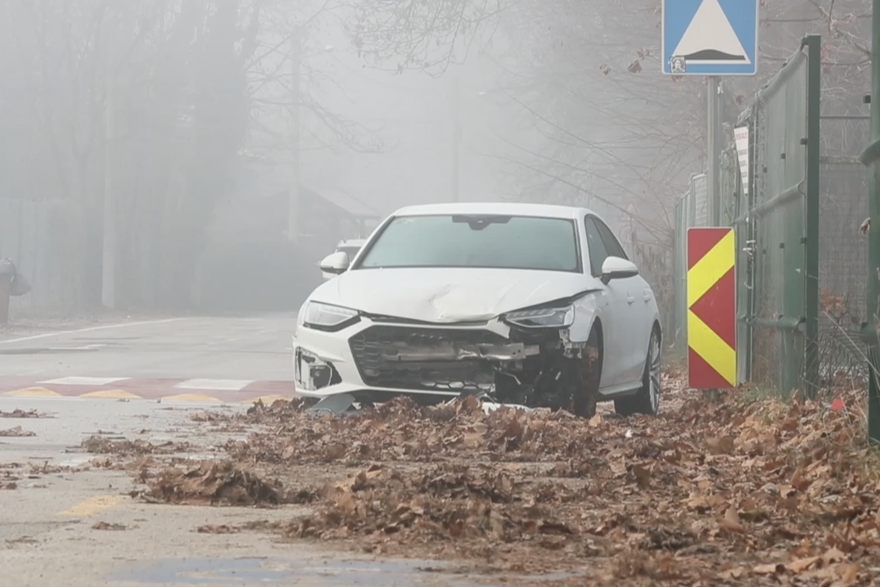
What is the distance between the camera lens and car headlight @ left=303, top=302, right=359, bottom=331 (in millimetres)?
10805

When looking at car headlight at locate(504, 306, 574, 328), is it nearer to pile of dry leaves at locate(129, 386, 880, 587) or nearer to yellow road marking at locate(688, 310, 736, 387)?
pile of dry leaves at locate(129, 386, 880, 587)

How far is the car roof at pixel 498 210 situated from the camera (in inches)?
488

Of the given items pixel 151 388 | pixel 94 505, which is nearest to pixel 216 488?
pixel 94 505

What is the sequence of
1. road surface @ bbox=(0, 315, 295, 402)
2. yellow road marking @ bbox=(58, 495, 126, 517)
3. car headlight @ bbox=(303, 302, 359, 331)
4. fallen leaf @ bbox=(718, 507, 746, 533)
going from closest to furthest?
fallen leaf @ bbox=(718, 507, 746, 533) < yellow road marking @ bbox=(58, 495, 126, 517) < car headlight @ bbox=(303, 302, 359, 331) < road surface @ bbox=(0, 315, 295, 402)

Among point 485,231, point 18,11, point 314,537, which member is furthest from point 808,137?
point 18,11

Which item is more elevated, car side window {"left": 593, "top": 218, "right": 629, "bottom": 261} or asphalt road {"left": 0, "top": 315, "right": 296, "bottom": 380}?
car side window {"left": 593, "top": 218, "right": 629, "bottom": 261}

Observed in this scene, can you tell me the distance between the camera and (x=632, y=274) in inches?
468

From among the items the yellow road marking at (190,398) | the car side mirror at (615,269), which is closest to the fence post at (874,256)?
the car side mirror at (615,269)

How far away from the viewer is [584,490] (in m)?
7.11

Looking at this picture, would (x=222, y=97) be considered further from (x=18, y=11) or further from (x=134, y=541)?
(x=134, y=541)

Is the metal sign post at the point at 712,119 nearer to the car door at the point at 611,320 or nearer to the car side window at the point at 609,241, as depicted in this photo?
the car door at the point at 611,320

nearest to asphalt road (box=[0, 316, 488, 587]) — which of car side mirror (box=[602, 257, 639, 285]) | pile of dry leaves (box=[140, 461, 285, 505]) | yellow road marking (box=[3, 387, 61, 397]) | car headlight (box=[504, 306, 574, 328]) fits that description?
pile of dry leaves (box=[140, 461, 285, 505])

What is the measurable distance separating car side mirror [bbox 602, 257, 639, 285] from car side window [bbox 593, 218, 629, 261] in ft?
3.93

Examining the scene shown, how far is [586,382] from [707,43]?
3105mm
